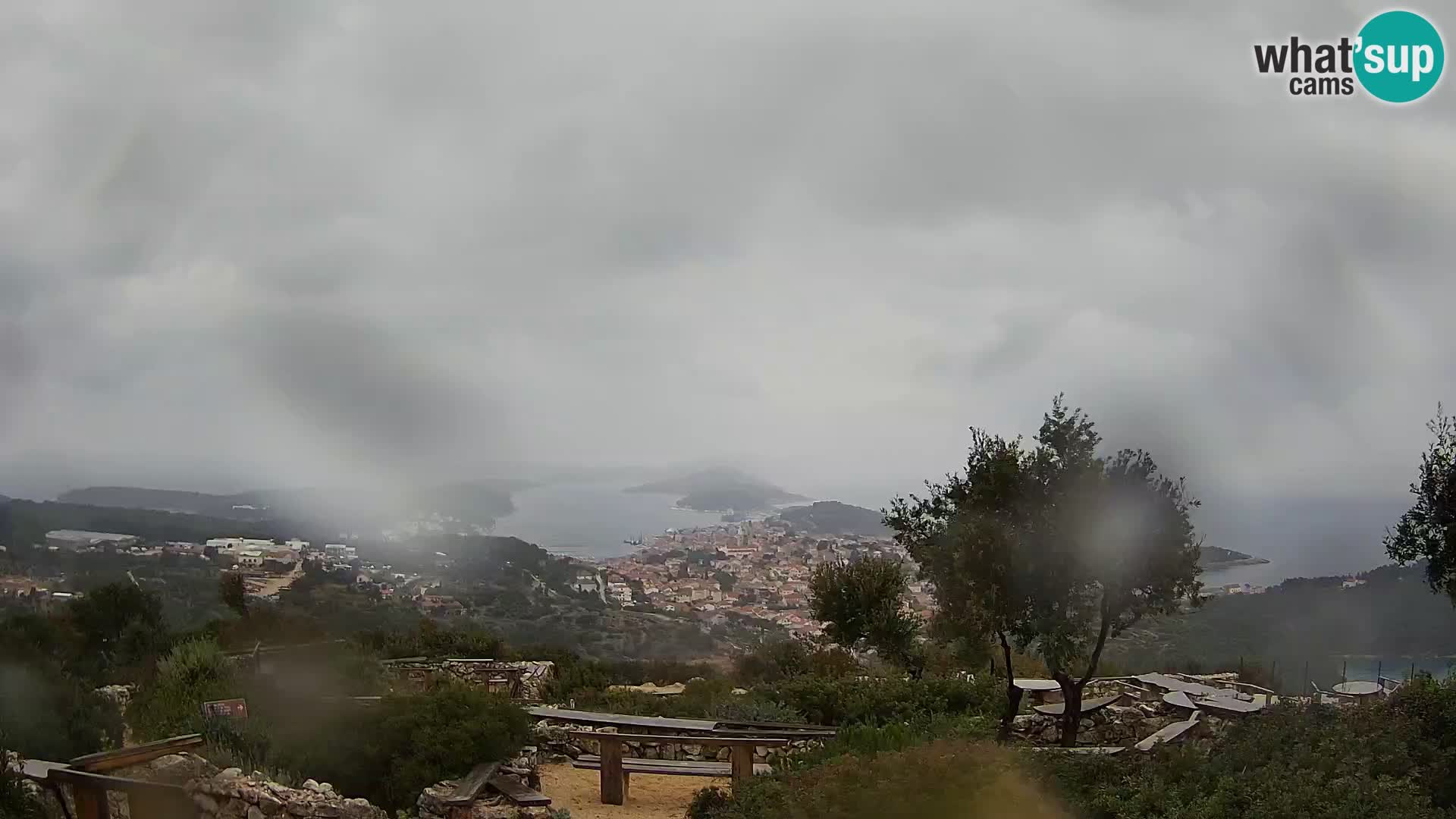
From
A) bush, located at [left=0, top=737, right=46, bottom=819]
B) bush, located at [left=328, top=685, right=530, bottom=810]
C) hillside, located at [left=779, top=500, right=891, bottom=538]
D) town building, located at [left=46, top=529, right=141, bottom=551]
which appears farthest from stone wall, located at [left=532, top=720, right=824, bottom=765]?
hillside, located at [left=779, top=500, right=891, bottom=538]

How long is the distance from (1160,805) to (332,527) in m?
28.6

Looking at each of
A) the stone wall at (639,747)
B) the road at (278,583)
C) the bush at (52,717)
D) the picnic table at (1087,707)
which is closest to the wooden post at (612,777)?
the stone wall at (639,747)

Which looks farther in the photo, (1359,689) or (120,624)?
(120,624)

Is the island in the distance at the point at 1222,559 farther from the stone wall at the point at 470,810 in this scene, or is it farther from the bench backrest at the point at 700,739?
the stone wall at the point at 470,810

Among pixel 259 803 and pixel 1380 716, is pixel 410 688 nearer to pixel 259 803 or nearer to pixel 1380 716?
pixel 259 803

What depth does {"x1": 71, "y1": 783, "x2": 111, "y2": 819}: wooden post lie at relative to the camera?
6305mm

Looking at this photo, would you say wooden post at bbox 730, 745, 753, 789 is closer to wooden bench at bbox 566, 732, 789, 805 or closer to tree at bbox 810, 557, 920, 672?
Result: wooden bench at bbox 566, 732, 789, 805

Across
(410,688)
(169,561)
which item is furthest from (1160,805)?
(169,561)

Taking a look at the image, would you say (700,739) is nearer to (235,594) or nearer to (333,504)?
(235,594)

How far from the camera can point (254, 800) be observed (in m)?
→ 6.57

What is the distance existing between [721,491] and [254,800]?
44022mm

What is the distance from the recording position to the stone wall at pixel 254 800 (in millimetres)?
6508

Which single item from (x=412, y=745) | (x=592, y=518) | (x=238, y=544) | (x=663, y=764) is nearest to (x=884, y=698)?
(x=663, y=764)

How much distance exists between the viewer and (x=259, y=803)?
6586mm
